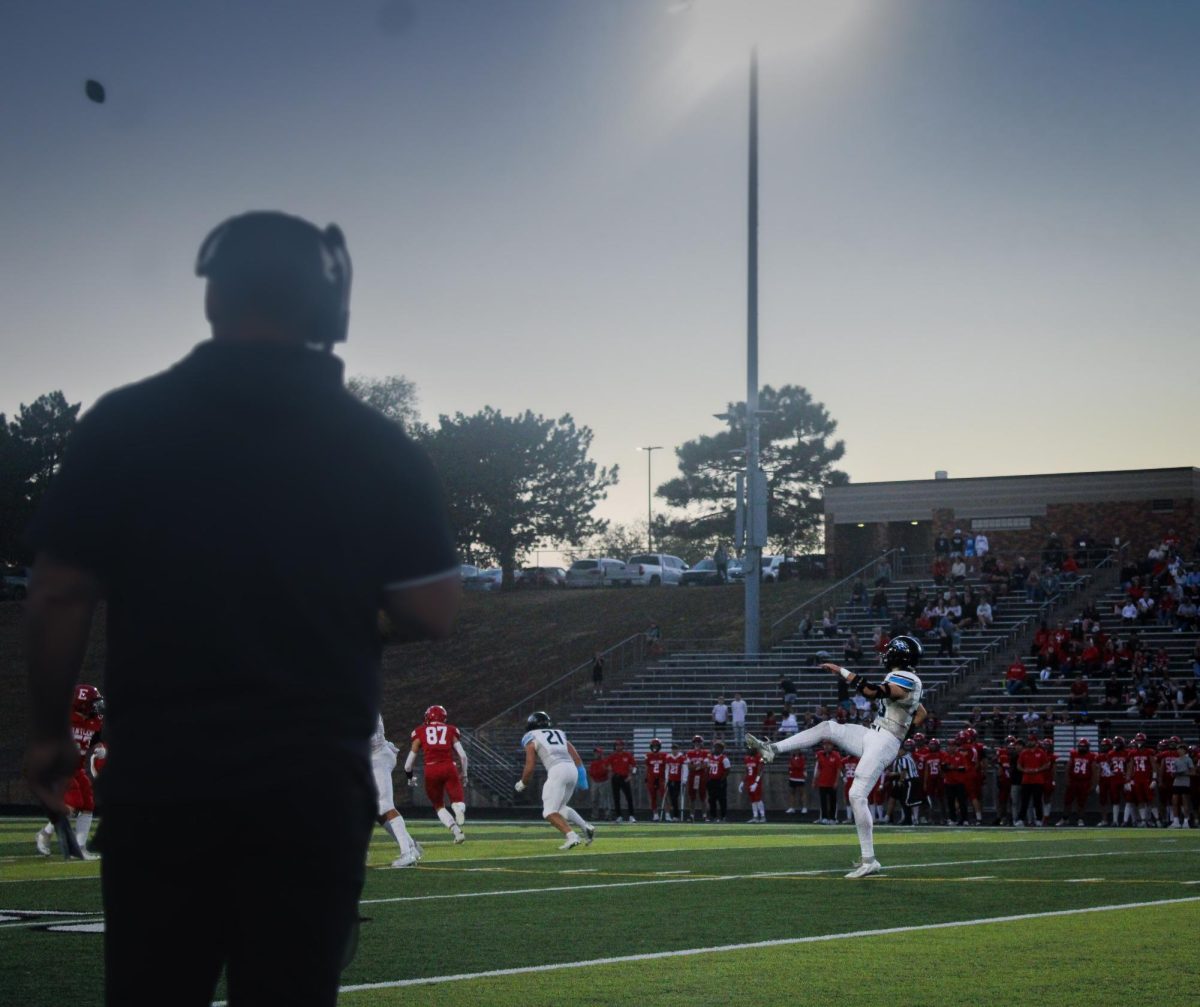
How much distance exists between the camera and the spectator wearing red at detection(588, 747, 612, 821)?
3409 cm

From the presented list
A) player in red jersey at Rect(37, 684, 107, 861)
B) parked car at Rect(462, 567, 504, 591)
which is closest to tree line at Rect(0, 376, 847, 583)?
parked car at Rect(462, 567, 504, 591)

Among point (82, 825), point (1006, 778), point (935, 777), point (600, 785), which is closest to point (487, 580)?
point (600, 785)

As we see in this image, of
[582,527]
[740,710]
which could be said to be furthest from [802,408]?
[740,710]

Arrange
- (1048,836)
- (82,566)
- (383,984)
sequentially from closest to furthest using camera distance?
(82,566) < (383,984) < (1048,836)

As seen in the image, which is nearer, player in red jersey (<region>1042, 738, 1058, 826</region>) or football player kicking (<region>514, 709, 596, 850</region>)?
football player kicking (<region>514, 709, 596, 850</region>)

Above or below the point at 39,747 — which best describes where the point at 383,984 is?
below

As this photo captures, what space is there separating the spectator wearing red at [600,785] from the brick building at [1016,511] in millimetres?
20469

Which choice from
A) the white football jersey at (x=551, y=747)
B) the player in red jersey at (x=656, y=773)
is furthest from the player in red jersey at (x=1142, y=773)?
the white football jersey at (x=551, y=747)

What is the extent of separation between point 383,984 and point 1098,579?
37.1 meters

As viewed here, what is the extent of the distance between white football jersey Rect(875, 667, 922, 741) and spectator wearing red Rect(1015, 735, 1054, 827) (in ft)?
53.1

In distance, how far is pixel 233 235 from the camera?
3004mm

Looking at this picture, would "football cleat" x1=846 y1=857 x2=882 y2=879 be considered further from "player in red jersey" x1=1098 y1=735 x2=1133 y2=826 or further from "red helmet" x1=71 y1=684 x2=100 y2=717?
"player in red jersey" x1=1098 y1=735 x2=1133 y2=826

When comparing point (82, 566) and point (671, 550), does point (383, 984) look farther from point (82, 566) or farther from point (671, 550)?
point (671, 550)

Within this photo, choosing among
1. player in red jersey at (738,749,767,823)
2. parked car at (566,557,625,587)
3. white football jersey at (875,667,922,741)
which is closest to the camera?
white football jersey at (875,667,922,741)
